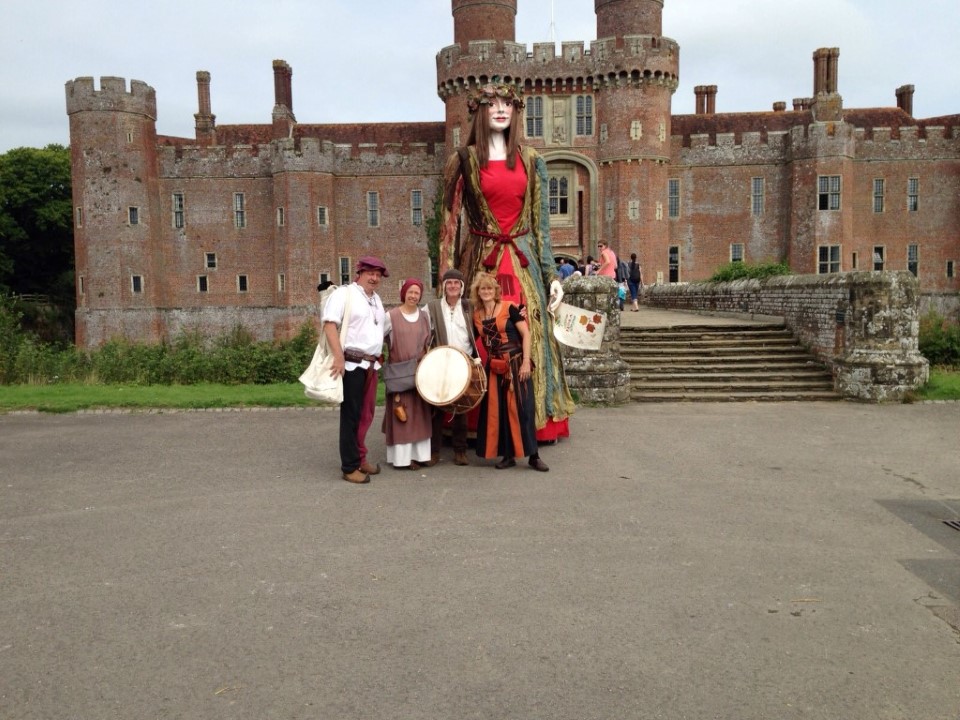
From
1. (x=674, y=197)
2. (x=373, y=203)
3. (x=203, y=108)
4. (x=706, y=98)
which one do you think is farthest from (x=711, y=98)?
(x=203, y=108)

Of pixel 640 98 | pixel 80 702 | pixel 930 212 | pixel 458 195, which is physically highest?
pixel 640 98

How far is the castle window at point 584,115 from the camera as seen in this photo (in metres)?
38.8

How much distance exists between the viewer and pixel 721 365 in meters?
11.6

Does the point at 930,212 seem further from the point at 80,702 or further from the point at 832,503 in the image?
the point at 80,702

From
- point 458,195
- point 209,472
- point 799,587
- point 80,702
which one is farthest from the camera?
point 458,195

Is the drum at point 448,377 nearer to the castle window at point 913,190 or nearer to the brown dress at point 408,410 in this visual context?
the brown dress at point 408,410

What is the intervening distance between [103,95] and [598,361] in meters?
39.2

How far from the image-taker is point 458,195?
24.0 feet

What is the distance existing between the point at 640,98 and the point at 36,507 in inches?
1454

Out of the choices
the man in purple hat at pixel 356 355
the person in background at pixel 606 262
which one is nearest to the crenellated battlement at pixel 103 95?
the person in background at pixel 606 262

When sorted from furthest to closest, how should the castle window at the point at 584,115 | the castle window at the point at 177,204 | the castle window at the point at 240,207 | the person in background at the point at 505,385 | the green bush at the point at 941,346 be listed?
the castle window at the point at 240,207 → the castle window at the point at 177,204 → the castle window at the point at 584,115 → the green bush at the point at 941,346 → the person in background at the point at 505,385

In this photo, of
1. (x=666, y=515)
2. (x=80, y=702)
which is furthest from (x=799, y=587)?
(x=80, y=702)

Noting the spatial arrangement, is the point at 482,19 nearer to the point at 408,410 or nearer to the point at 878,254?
the point at 878,254

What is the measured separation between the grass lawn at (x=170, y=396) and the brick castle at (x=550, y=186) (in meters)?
28.7
